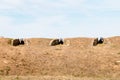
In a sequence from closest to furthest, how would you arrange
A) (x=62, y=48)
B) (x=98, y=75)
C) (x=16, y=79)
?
1. (x=16, y=79)
2. (x=98, y=75)
3. (x=62, y=48)

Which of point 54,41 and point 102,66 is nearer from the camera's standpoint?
point 102,66

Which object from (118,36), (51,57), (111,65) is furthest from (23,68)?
(118,36)

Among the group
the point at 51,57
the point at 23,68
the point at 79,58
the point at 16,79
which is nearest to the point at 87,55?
the point at 79,58

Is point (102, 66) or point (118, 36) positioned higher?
point (118, 36)

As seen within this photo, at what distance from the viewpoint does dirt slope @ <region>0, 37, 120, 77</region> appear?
34562 mm

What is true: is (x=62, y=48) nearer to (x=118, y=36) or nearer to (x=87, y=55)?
(x=87, y=55)

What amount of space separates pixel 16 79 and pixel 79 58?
10.5 m

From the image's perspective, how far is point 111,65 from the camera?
35781mm

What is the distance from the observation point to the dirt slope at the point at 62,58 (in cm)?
3456

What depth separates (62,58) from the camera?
Result: 37.3 meters

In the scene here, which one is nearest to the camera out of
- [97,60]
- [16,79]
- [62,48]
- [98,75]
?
[16,79]

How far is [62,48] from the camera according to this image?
130 ft

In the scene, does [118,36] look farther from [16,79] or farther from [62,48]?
[16,79]

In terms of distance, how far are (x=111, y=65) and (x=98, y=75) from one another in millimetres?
2664
